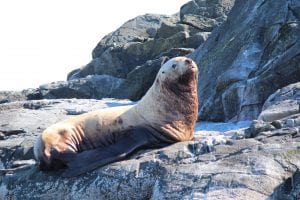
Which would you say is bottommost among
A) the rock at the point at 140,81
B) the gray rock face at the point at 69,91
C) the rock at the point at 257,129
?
the gray rock face at the point at 69,91

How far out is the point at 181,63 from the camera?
9.02m

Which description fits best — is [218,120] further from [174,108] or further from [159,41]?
[159,41]

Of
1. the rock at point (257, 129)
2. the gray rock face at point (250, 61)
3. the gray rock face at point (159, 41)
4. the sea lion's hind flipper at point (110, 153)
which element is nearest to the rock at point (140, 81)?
the gray rock face at point (250, 61)

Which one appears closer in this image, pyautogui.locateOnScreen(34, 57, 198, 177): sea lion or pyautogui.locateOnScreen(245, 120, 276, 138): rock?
pyautogui.locateOnScreen(245, 120, 276, 138): rock

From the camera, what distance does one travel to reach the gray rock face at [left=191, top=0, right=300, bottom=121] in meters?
11.5

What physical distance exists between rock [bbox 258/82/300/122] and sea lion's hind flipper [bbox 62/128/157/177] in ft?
5.12

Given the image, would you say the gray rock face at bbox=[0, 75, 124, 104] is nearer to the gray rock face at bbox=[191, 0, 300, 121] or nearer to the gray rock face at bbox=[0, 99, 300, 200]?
the gray rock face at bbox=[191, 0, 300, 121]

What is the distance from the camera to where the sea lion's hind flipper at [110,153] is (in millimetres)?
8297

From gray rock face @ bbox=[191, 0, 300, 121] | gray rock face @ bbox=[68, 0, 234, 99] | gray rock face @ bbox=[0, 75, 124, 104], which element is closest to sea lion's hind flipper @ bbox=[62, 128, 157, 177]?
gray rock face @ bbox=[191, 0, 300, 121]

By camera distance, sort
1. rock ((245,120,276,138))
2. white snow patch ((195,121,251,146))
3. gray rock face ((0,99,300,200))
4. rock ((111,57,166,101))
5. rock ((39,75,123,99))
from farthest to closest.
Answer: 1. rock ((39,75,123,99))
2. rock ((111,57,166,101))
3. white snow patch ((195,121,251,146))
4. rock ((245,120,276,138))
5. gray rock face ((0,99,300,200))

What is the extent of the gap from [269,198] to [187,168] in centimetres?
109

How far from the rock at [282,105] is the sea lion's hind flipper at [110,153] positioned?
1.56m

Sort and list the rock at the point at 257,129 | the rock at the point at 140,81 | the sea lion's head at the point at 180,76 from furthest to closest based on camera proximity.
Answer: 1. the rock at the point at 140,81
2. the sea lion's head at the point at 180,76
3. the rock at the point at 257,129

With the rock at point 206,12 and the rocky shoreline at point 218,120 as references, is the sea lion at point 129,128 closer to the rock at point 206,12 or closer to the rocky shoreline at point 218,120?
the rocky shoreline at point 218,120
